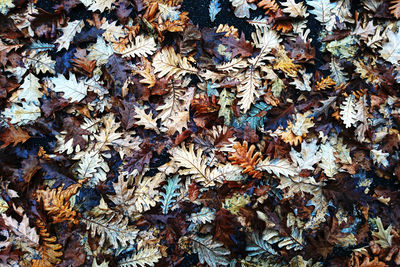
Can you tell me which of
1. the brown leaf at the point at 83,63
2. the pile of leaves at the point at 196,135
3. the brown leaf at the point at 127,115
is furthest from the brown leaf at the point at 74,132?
the brown leaf at the point at 83,63

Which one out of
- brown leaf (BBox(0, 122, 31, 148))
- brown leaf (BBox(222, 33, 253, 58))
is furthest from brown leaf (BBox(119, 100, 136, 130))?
brown leaf (BBox(222, 33, 253, 58))

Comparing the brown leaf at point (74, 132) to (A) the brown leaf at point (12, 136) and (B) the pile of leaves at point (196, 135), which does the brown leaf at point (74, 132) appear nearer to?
(B) the pile of leaves at point (196, 135)

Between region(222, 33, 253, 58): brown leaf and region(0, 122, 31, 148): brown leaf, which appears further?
region(222, 33, 253, 58): brown leaf

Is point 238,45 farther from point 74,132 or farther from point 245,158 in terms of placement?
point 74,132

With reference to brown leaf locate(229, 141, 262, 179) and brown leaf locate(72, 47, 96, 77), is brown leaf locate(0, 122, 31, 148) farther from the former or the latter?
brown leaf locate(229, 141, 262, 179)

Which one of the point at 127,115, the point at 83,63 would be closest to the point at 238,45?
the point at 127,115

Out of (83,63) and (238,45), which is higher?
(238,45)

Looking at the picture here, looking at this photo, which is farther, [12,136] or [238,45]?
[238,45]

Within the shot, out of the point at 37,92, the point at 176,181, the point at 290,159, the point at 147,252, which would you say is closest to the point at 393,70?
the point at 290,159

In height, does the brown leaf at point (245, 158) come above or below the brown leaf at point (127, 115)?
below
